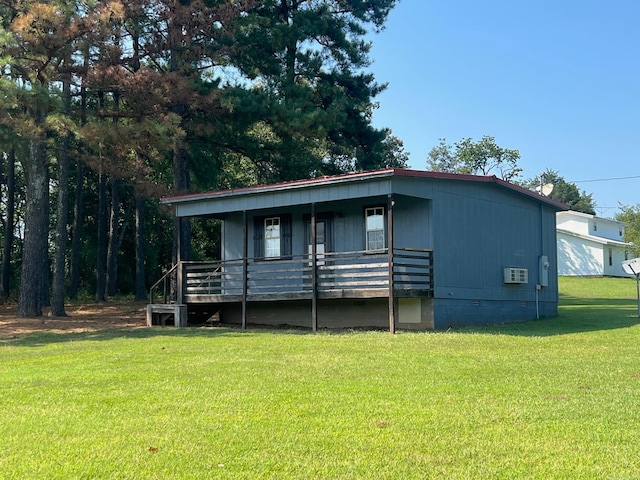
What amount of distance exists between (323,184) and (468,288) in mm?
4303

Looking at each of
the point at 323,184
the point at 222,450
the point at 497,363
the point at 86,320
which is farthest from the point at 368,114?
the point at 222,450

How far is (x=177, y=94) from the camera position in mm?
20547

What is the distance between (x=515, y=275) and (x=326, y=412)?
1249 centimetres

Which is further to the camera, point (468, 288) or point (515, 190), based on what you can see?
point (515, 190)

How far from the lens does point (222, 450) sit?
5219 mm

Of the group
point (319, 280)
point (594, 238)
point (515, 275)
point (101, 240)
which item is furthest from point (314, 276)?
point (594, 238)

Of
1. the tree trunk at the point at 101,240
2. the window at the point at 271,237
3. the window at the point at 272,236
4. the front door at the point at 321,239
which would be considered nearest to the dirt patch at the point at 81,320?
the window at the point at 272,236

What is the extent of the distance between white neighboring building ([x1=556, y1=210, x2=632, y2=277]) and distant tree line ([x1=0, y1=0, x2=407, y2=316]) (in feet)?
73.6

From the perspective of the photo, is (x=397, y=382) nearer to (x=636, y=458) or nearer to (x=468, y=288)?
(x=636, y=458)

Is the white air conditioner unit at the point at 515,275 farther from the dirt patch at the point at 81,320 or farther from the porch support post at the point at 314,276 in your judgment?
the dirt patch at the point at 81,320

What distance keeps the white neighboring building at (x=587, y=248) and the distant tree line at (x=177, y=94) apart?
22.4 m

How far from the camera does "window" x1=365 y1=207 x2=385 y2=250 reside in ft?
55.1

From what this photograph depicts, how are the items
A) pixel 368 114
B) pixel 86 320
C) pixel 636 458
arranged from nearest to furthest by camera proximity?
1. pixel 636 458
2. pixel 86 320
3. pixel 368 114

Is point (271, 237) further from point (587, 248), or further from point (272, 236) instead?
point (587, 248)
